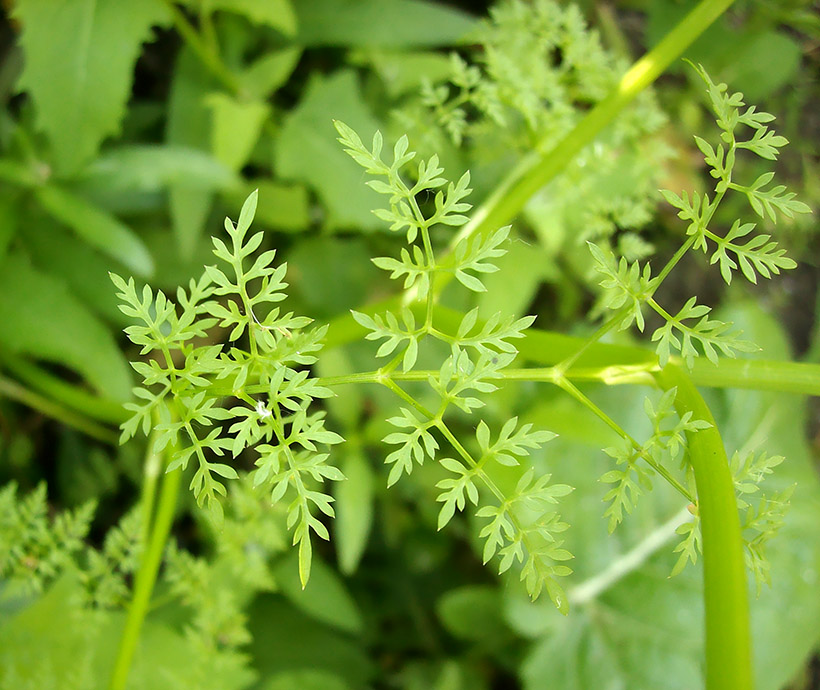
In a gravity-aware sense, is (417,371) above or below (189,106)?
below

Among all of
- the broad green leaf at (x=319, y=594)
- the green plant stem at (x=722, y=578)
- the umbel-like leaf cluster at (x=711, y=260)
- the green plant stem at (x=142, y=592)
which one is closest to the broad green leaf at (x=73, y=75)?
the green plant stem at (x=142, y=592)

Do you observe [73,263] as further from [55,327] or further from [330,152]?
[330,152]

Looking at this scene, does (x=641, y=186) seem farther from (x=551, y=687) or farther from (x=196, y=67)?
(x=551, y=687)

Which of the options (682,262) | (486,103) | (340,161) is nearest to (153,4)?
(340,161)

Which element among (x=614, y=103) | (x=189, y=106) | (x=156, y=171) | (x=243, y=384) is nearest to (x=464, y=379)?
(x=243, y=384)

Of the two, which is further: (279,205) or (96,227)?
(279,205)

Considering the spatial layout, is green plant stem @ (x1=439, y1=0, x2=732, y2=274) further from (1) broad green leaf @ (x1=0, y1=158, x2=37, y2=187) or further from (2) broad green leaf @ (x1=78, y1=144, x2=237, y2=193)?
(1) broad green leaf @ (x1=0, y1=158, x2=37, y2=187)

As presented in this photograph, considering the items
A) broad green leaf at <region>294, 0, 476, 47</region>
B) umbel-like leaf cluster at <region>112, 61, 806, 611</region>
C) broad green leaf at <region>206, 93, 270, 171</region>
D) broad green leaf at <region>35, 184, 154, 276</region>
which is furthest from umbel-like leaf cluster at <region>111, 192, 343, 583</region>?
broad green leaf at <region>294, 0, 476, 47</region>
